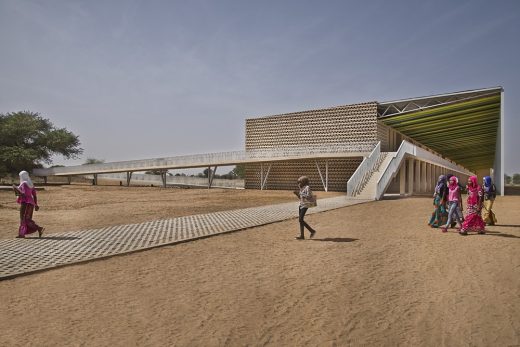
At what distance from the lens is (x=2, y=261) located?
560cm

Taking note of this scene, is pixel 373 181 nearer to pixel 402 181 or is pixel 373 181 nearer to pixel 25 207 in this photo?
pixel 402 181

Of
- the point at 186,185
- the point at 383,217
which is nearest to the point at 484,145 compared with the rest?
the point at 186,185

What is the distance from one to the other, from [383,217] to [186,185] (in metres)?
31.2

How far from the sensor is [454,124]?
31.3 meters

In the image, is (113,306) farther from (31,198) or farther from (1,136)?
(1,136)

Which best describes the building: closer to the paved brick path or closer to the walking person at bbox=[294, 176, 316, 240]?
the paved brick path

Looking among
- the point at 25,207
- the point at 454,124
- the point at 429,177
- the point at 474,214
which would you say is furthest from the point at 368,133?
the point at 25,207

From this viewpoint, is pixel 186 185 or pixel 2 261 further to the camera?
pixel 186 185

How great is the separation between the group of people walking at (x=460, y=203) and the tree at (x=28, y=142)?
148ft

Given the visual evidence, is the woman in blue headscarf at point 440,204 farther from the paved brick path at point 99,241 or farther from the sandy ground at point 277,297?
the paved brick path at point 99,241

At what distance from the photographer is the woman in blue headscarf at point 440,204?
901 centimetres

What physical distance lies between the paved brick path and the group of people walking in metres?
4.45

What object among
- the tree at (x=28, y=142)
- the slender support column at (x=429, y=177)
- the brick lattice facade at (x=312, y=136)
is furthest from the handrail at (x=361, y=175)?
the tree at (x=28, y=142)

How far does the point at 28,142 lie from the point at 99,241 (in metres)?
46.6
